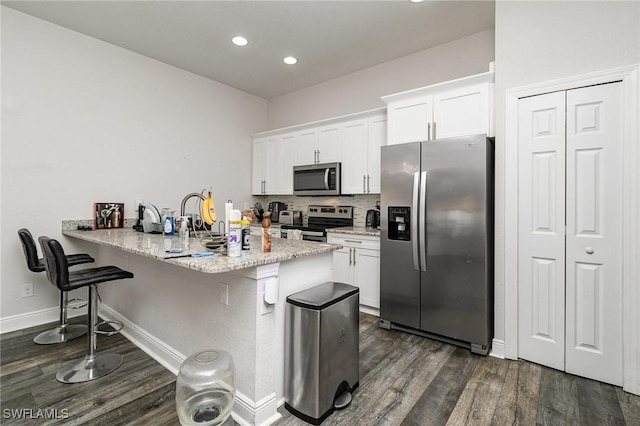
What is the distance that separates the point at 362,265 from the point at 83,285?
250cm

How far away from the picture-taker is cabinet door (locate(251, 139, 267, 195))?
504 cm

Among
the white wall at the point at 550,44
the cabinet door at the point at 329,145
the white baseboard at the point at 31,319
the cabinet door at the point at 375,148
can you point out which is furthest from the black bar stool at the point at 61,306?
the white wall at the point at 550,44

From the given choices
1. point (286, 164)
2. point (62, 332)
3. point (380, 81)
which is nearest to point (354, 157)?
point (380, 81)

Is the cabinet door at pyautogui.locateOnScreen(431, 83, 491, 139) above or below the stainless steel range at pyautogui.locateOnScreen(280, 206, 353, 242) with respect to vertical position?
above

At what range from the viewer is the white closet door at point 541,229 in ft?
7.50

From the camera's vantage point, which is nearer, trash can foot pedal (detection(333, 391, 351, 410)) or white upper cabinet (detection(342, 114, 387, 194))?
trash can foot pedal (detection(333, 391, 351, 410))

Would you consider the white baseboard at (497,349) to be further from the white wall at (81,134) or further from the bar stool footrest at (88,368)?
the white wall at (81,134)

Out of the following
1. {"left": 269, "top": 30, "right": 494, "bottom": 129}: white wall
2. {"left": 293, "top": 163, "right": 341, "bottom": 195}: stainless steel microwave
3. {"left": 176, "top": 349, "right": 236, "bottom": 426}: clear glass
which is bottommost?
{"left": 176, "top": 349, "right": 236, "bottom": 426}: clear glass

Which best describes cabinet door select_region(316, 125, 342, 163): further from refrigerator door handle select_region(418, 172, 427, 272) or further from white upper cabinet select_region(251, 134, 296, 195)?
refrigerator door handle select_region(418, 172, 427, 272)

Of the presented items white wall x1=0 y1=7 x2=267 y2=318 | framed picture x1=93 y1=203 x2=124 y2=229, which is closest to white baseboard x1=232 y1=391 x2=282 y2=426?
white wall x1=0 y1=7 x2=267 y2=318

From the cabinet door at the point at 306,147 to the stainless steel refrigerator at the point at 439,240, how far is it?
1.54m

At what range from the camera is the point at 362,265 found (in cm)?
344

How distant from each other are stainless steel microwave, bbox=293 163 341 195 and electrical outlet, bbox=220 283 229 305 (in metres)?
2.48

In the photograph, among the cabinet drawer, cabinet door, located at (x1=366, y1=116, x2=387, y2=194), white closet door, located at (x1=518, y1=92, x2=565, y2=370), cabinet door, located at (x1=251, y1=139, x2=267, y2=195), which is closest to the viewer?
white closet door, located at (x1=518, y1=92, x2=565, y2=370)
